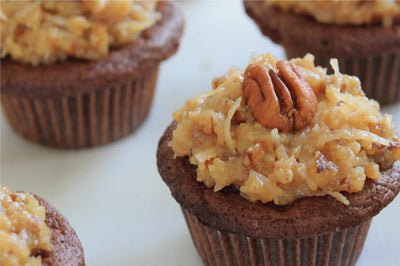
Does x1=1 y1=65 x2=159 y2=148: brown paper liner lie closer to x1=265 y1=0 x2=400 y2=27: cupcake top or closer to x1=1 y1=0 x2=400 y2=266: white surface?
x1=1 y1=0 x2=400 y2=266: white surface

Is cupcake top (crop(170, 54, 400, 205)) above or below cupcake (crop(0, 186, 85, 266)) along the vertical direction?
above

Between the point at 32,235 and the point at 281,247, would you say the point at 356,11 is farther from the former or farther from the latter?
the point at 32,235

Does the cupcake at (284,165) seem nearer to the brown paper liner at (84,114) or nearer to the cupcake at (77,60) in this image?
the cupcake at (77,60)

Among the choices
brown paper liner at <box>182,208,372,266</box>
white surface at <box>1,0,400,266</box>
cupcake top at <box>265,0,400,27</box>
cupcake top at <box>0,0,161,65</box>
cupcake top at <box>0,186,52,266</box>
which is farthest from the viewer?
cupcake top at <box>265,0,400,27</box>

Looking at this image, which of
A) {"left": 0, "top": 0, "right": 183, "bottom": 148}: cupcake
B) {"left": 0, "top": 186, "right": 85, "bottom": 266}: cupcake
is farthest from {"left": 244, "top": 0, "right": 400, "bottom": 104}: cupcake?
{"left": 0, "top": 186, "right": 85, "bottom": 266}: cupcake

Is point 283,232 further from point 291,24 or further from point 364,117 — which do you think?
point 291,24

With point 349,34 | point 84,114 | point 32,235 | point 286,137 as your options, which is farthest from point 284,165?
point 84,114

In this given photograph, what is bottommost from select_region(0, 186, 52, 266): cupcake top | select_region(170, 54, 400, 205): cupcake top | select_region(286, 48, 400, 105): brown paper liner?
select_region(286, 48, 400, 105): brown paper liner
